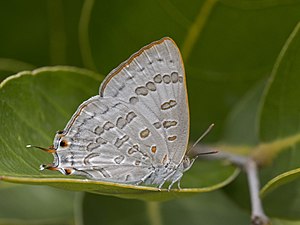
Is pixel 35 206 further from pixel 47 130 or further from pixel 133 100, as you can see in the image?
pixel 133 100

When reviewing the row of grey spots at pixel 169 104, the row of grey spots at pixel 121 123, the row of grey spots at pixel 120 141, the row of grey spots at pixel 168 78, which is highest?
the row of grey spots at pixel 168 78

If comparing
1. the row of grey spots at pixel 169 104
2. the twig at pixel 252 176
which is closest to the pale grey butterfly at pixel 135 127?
the row of grey spots at pixel 169 104

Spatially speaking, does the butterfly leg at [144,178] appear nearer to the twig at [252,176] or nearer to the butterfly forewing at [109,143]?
the butterfly forewing at [109,143]

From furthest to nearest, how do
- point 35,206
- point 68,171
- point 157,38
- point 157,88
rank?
point 35,206 → point 157,38 → point 157,88 → point 68,171

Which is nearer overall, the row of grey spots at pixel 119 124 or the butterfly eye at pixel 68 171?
the butterfly eye at pixel 68 171

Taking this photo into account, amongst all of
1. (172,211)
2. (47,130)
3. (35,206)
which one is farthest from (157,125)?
(35,206)

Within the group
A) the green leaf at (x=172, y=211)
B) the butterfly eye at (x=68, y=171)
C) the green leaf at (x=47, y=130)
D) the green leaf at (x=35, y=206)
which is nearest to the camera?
the green leaf at (x=47, y=130)

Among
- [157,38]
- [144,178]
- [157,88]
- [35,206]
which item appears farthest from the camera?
[35,206]
